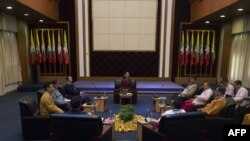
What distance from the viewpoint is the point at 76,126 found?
9.36 feet

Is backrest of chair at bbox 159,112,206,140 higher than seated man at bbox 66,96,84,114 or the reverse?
the reverse

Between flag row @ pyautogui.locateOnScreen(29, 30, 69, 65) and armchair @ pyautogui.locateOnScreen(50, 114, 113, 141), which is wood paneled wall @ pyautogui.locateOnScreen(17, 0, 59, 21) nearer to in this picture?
flag row @ pyautogui.locateOnScreen(29, 30, 69, 65)

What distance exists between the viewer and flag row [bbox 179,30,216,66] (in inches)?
374

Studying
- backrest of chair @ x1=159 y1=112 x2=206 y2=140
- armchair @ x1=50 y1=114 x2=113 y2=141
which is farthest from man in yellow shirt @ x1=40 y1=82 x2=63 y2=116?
backrest of chair @ x1=159 y1=112 x2=206 y2=140

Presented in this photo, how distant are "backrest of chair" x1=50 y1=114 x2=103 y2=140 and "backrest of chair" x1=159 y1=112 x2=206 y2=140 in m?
0.91

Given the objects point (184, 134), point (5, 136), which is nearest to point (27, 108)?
point (5, 136)

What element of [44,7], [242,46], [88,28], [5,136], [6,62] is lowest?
[5,136]

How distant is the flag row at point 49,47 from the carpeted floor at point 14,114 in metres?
2.06

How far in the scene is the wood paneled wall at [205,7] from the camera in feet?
20.2

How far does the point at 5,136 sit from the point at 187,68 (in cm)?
792

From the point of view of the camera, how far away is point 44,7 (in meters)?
7.82

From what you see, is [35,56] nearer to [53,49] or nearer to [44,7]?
[53,49]

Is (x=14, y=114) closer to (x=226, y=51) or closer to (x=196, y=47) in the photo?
(x=196, y=47)

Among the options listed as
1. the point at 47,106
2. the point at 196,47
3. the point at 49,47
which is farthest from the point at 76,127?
the point at 196,47
